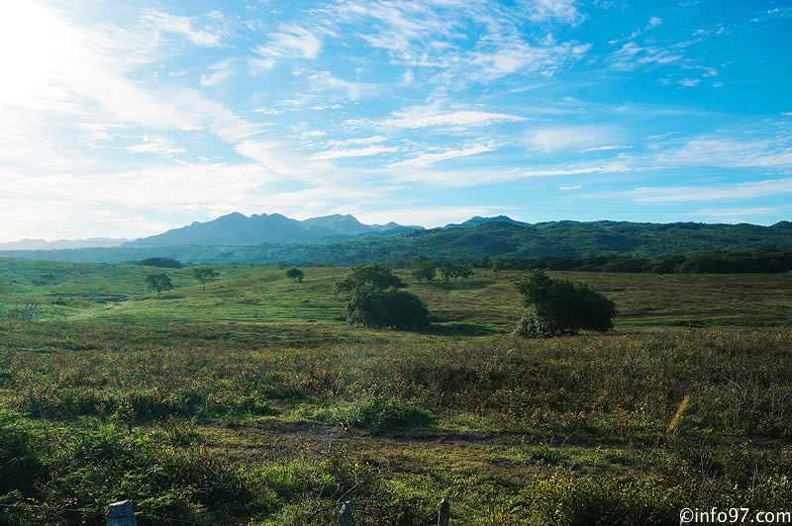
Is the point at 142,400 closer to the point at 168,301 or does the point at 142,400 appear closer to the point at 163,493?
the point at 163,493

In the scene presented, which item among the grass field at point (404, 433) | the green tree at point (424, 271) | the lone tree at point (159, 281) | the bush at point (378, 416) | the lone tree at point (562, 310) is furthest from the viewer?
the green tree at point (424, 271)

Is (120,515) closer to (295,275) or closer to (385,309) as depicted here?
(385,309)

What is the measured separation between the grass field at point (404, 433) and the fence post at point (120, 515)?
2579mm

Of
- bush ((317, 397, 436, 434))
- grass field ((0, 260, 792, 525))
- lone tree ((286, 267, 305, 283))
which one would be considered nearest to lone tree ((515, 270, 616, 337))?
grass field ((0, 260, 792, 525))

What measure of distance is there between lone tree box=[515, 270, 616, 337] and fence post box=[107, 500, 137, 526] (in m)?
38.8

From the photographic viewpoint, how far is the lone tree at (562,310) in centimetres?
4231


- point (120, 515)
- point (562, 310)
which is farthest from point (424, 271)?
point (120, 515)

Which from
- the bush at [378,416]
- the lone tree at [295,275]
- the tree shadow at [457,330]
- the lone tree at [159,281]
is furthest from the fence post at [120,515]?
the lone tree at [295,275]

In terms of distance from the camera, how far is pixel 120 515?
5.21 m

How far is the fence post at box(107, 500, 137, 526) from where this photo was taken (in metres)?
5.14

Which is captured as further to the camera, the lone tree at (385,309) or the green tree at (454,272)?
the green tree at (454,272)

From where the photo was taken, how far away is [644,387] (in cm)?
1466

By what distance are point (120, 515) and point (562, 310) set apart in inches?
1611

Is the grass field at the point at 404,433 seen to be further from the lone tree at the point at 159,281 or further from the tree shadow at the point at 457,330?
the lone tree at the point at 159,281
